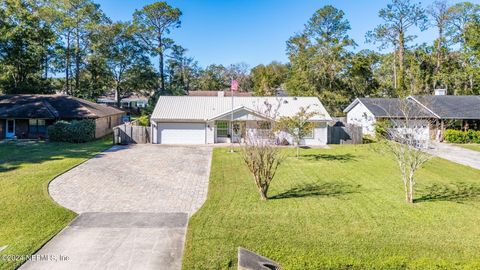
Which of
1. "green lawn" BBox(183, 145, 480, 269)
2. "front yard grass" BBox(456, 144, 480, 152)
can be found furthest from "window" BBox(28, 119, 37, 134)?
"front yard grass" BBox(456, 144, 480, 152)

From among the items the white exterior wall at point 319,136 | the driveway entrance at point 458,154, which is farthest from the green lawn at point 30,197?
the driveway entrance at point 458,154

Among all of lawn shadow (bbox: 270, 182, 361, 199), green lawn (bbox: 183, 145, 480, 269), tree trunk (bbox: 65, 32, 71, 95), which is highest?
tree trunk (bbox: 65, 32, 71, 95)

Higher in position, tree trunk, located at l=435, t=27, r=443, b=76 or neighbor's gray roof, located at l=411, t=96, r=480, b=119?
tree trunk, located at l=435, t=27, r=443, b=76

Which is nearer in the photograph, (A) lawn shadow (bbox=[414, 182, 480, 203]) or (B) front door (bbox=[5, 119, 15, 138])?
(A) lawn shadow (bbox=[414, 182, 480, 203])

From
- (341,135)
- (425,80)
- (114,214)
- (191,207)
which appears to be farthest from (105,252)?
(425,80)

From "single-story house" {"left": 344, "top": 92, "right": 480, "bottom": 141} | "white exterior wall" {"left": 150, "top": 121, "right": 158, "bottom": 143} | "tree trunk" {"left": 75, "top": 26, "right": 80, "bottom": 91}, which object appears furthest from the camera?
"tree trunk" {"left": 75, "top": 26, "right": 80, "bottom": 91}

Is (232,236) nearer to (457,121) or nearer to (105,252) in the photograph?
(105,252)

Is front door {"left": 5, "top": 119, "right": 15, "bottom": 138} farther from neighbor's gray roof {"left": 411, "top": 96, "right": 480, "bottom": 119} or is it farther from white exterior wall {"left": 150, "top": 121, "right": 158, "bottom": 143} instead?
neighbor's gray roof {"left": 411, "top": 96, "right": 480, "bottom": 119}
